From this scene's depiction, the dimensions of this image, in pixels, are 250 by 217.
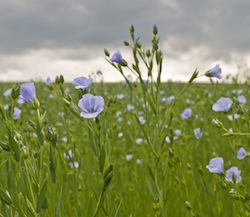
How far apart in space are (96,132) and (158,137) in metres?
0.52

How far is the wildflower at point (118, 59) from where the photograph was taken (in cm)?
187

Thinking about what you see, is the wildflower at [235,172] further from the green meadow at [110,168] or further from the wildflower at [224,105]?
the wildflower at [224,105]

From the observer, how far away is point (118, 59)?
1871 millimetres

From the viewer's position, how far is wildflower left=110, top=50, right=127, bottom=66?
73.5 inches

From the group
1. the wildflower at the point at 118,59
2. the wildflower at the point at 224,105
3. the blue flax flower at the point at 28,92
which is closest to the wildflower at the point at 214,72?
the wildflower at the point at 118,59

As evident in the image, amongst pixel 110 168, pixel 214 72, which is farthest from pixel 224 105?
pixel 110 168

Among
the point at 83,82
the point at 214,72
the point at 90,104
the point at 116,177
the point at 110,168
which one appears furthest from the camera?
the point at 116,177

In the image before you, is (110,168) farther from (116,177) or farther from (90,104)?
(116,177)

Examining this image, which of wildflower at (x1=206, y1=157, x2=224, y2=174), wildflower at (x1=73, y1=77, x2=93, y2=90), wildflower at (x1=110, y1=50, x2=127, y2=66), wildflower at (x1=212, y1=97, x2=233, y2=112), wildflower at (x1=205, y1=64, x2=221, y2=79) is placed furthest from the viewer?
wildflower at (x1=212, y1=97, x2=233, y2=112)

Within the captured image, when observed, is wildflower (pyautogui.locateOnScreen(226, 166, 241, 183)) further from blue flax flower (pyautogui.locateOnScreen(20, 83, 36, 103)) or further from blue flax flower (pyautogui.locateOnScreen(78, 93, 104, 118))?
blue flax flower (pyautogui.locateOnScreen(20, 83, 36, 103))

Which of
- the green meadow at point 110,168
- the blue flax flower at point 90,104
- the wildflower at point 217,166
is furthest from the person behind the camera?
the wildflower at point 217,166

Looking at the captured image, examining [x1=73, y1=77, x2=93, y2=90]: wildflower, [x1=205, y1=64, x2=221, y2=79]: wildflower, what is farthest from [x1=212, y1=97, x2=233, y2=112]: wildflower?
[x1=73, y1=77, x2=93, y2=90]: wildflower

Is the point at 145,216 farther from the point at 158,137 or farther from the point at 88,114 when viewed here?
the point at 88,114

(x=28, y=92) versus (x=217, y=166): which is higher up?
(x=28, y=92)
